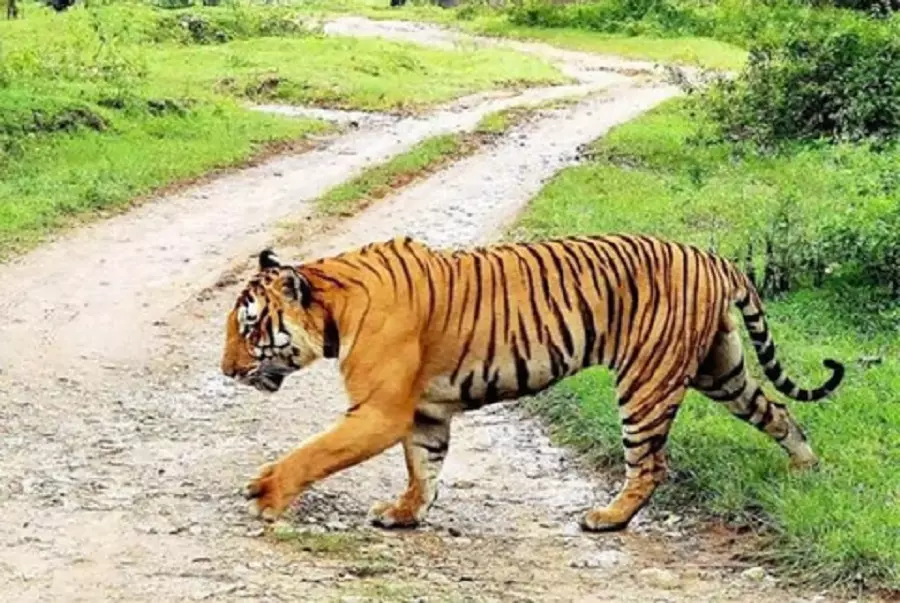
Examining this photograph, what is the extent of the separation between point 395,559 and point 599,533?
97 centimetres

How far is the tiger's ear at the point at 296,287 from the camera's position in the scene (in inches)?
245

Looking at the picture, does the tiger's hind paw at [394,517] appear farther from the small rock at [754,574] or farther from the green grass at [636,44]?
the green grass at [636,44]

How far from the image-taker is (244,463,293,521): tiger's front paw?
6.17m

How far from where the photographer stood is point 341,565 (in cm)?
572

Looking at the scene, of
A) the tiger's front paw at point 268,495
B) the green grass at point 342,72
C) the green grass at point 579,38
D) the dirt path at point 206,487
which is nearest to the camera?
the dirt path at point 206,487

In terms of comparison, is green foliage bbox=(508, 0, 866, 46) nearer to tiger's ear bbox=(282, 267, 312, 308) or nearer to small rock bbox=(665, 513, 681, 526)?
small rock bbox=(665, 513, 681, 526)

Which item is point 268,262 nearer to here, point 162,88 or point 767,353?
point 767,353

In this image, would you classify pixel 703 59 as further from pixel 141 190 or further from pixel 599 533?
pixel 599 533

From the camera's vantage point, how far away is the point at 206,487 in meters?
6.86

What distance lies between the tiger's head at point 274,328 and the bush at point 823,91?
39.0 ft

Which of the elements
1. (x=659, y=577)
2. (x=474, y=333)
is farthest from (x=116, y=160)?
(x=659, y=577)

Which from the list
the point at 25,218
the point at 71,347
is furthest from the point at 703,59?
the point at 71,347

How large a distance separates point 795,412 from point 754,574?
6.28 ft

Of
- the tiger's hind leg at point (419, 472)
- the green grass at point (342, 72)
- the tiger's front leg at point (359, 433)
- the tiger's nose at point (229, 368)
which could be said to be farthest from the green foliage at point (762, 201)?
the green grass at point (342, 72)
